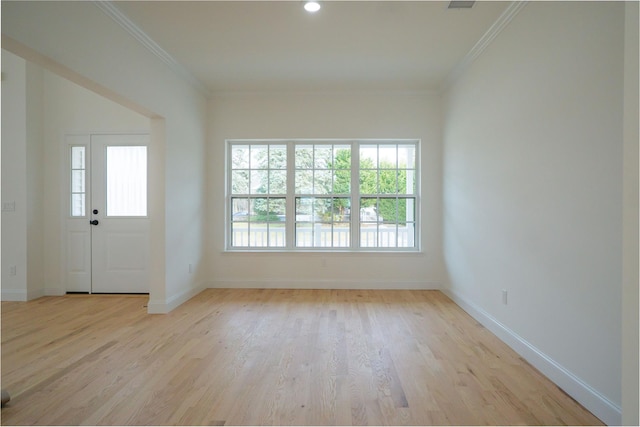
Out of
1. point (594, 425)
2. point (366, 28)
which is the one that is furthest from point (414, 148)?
point (594, 425)

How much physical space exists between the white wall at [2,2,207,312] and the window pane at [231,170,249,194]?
45cm

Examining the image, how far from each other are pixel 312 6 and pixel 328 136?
2.23 m

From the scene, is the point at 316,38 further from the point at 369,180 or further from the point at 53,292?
the point at 53,292

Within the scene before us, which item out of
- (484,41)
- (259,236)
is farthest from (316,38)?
(259,236)

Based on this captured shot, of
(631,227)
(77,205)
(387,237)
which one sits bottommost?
(387,237)

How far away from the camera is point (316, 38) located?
10.6 feet

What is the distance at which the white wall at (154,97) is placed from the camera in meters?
2.18

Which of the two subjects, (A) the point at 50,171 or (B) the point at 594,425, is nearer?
(B) the point at 594,425

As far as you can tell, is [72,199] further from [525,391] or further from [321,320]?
[525,391]

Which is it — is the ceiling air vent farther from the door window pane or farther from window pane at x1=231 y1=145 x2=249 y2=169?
the door window pane

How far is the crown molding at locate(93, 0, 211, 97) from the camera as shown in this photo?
2717 millimetres

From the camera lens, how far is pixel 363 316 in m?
3.56

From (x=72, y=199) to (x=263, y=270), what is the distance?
280 cm

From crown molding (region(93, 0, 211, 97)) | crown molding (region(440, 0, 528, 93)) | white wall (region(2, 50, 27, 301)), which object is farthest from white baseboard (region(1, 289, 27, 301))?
crown molding (region(440, 0, 528, 93))
